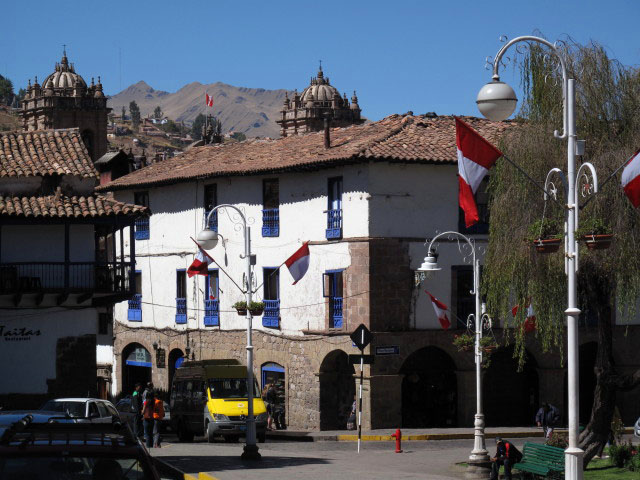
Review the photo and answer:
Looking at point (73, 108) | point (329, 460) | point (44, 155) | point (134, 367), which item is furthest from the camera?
point (73, 108)

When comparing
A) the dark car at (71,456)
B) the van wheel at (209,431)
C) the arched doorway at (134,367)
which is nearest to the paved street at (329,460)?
the van wheel at (209,431)

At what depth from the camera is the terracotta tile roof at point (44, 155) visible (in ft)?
110

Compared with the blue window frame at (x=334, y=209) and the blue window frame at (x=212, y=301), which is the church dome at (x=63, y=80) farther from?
the blue window frame at (x=334, y=209)

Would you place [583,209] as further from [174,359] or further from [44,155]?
[174,359]

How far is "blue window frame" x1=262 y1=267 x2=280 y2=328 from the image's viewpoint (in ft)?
141

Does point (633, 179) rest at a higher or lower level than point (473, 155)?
lower

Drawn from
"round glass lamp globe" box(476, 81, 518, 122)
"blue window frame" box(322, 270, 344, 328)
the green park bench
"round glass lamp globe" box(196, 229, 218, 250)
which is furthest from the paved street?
"round glass lamp globe" box(476, 81, 518, 122)

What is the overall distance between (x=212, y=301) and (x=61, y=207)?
14345 mm

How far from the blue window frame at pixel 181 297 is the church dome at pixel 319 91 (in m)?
75.5

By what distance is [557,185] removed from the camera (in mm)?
25766

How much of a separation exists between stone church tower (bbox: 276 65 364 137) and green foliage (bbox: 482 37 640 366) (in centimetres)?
8716

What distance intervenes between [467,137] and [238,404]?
62.7 feet

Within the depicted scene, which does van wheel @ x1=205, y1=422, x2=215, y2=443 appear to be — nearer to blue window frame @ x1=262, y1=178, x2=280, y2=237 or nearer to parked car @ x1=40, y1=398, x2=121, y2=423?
parked car @ x1=40, y1=398, x2=121, y2=423

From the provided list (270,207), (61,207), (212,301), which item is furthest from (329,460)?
(212,301)
